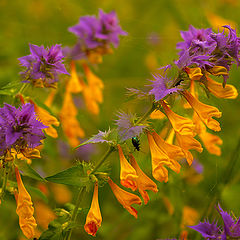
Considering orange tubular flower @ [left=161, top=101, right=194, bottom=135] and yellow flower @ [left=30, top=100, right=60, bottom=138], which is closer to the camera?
orange tubular flower @ [left=161, top=101, right=194, bottom=135]

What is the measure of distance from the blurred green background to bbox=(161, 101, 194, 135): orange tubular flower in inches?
3.3

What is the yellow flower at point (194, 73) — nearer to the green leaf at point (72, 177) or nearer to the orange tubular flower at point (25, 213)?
the green leaf at point (72, 177)

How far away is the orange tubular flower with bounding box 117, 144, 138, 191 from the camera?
725 mm

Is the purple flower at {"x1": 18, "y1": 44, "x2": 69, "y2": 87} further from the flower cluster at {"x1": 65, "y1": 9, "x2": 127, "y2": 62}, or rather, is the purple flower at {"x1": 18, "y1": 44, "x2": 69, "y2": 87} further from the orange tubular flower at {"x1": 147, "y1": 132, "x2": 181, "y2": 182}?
the flower cluster at {"x1": 65, "y1": 9, "x2": 127, "y2": 62}

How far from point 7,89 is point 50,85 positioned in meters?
0.10

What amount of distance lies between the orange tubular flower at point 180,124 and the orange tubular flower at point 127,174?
0.37ft

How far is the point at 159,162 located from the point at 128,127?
0.29ft

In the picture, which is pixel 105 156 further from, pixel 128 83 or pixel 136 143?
pixel 128 83

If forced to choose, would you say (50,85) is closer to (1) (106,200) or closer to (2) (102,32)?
(2) (102,32)

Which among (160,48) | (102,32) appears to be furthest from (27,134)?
(160,48)

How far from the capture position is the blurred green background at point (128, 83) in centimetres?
118

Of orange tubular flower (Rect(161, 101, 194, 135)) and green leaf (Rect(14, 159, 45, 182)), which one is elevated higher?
green leaf (Rect(14, 159, 45, 182))

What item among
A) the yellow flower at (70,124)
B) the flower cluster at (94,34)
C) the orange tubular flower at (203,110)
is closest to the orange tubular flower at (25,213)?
the orange tubular flower at (203,110)

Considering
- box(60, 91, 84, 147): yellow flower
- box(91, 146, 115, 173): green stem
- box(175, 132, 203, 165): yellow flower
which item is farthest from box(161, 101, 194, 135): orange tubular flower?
box(60, 91, 84, 147): yellow flower
